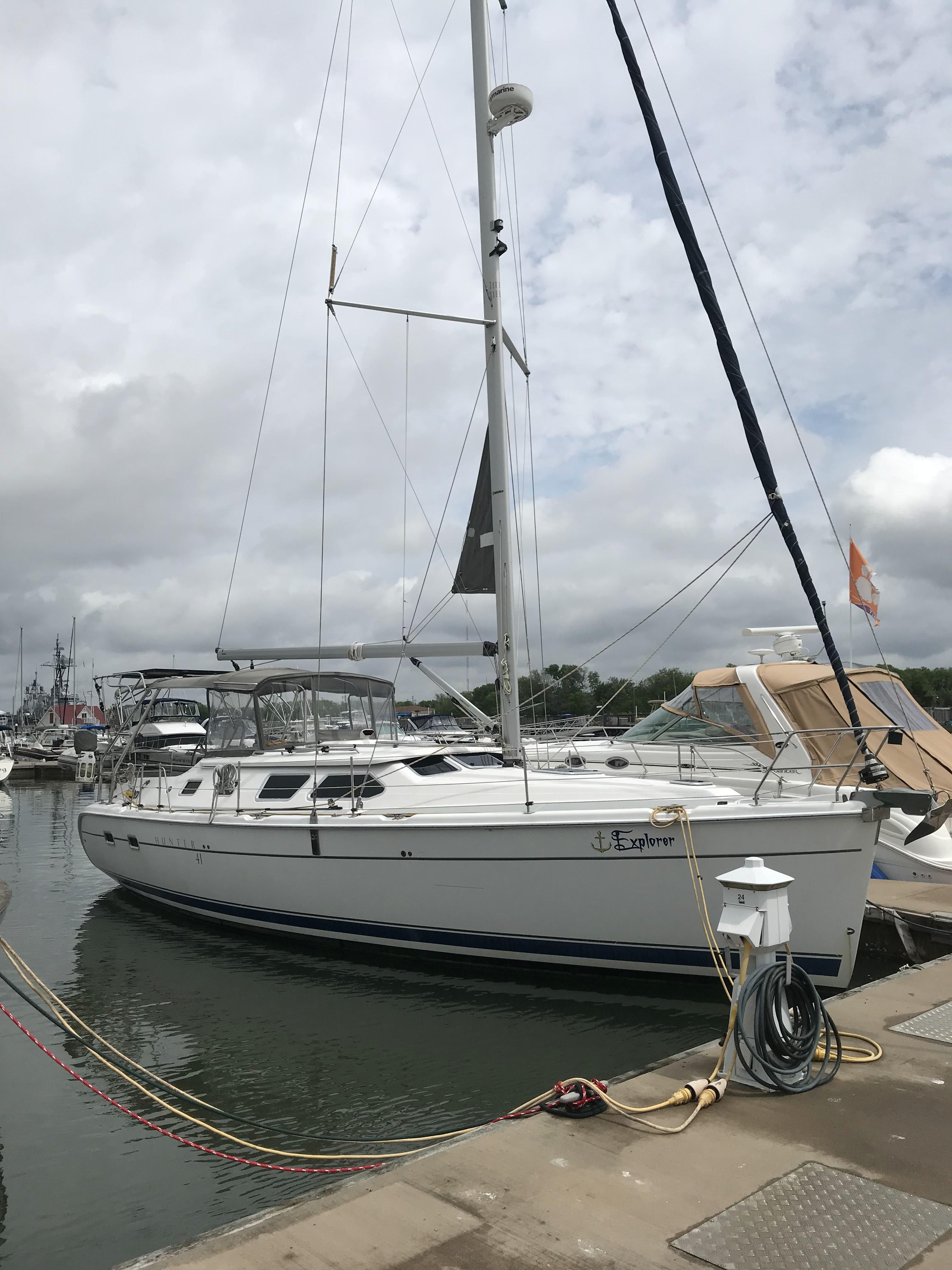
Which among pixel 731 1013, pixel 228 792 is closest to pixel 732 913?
pixel 731 1013

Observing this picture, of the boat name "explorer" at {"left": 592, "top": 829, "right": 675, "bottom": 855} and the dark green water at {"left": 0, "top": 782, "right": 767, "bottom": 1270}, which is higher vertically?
the boat name "explorer" at {"left": 592, "top": 829, "right": 675, "bottom": 855}

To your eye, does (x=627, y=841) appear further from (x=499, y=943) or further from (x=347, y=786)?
(x=347, y=786)

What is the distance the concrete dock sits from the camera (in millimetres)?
3102

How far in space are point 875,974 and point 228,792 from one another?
25.2 feet

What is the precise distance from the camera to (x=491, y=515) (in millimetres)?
10617

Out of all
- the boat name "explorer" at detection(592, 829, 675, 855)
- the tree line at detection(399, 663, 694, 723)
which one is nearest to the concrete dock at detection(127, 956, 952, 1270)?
the boat name "explorer" at detection(592, 829, 675, 855)

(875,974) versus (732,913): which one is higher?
(732,913)

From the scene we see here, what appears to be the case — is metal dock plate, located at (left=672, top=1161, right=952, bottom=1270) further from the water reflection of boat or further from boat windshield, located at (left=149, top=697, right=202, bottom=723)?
boat windshield, located at (left=149, top=697, right=202, bottom=723)

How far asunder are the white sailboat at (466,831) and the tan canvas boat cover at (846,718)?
6.46 ft

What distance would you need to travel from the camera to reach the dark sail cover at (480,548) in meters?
10.6

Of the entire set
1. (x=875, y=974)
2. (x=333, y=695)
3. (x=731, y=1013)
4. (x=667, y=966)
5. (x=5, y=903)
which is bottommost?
(x=875, y=974)

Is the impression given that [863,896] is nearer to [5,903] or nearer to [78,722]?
[5,903]

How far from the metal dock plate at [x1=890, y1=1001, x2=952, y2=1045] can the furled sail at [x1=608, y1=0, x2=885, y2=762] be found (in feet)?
5.99

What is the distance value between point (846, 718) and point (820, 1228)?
8931 millimetres
